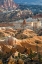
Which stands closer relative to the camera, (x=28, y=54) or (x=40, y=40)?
(x=28, y=54)

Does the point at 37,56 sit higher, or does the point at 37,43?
the point at 37,56

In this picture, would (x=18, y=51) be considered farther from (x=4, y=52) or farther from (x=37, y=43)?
(x=37, y=43)

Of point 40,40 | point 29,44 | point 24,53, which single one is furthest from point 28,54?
point 40,40

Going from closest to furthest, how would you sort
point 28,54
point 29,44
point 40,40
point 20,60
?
point 20,60 → point 28,54 → point 29,44 → point 40,40

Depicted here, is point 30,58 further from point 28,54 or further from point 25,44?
point 25,44

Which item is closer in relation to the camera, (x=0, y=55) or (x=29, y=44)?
(x=0, y=55)

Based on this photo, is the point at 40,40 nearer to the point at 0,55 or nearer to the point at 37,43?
the point at 37,43

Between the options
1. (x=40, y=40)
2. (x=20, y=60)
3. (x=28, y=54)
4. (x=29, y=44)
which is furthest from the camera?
(x=40, y=40)

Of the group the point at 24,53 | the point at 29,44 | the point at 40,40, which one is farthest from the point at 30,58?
the point at 40,40

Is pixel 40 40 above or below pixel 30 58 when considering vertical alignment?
below
